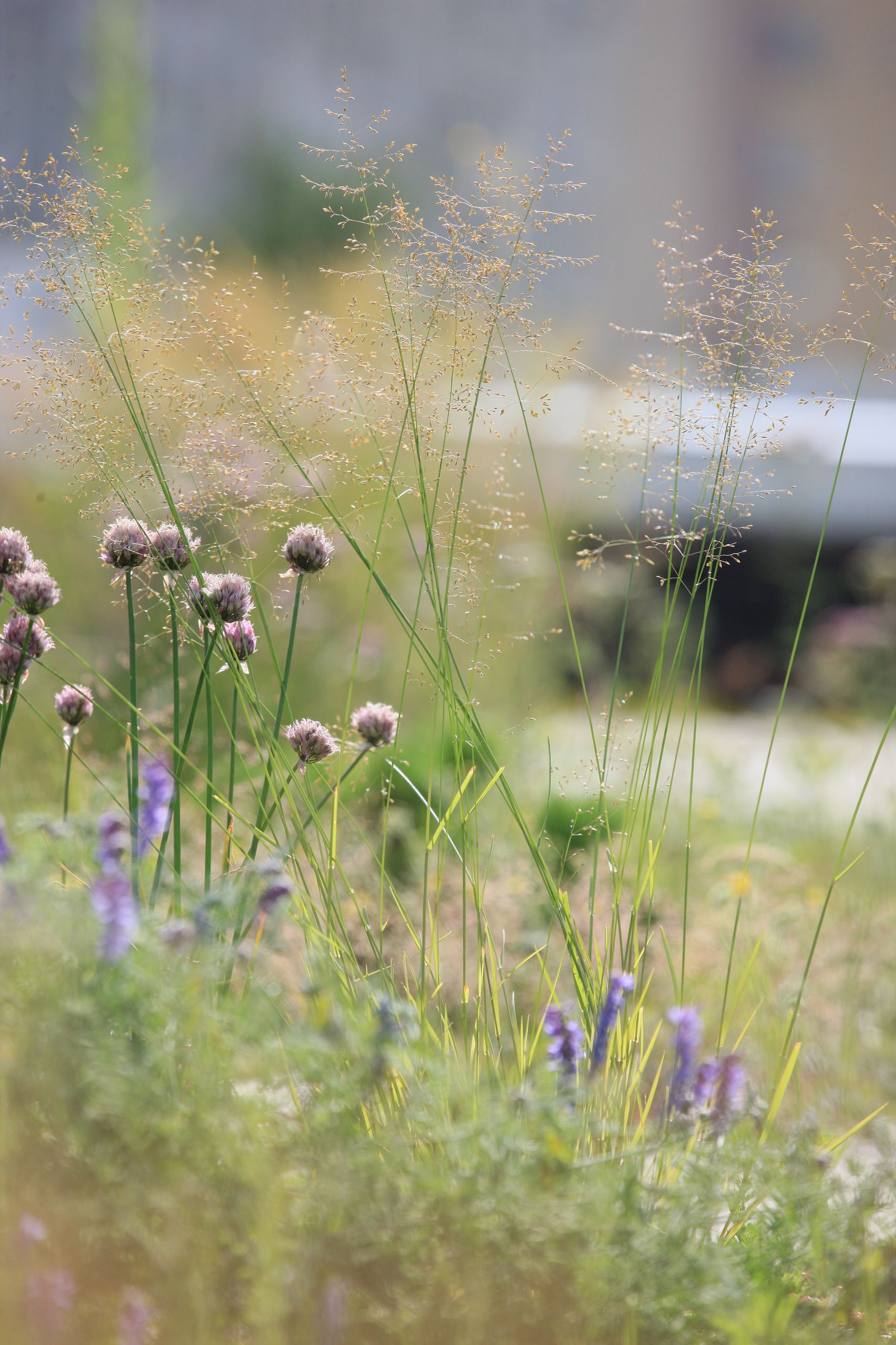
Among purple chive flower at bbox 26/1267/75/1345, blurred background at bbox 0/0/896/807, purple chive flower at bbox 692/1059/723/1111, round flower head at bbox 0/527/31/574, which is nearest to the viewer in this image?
purple chive flower at bbox 26/1267/75/1345

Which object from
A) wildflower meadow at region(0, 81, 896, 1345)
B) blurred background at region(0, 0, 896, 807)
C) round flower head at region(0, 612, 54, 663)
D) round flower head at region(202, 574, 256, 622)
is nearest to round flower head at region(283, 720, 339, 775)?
wildflower meadow at region(0, 81, 896, 1345)

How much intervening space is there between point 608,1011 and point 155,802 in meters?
0.45

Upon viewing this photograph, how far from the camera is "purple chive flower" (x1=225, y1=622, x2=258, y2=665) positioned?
41.6 inches

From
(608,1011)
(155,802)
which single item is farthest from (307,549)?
(608,1011)

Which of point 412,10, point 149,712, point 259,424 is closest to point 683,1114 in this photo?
point 259,424

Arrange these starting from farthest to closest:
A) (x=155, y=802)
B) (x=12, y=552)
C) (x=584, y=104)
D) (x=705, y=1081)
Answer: (x=584, y=104) < (x=705, y=1081) < (x=12, y=552) < (x=155, y=802)

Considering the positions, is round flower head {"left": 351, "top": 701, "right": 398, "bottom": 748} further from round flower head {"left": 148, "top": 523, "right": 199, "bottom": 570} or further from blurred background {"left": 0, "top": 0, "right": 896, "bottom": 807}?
blurred background {"left": 0, "top": 0, "right": 896, "bottom": 807}

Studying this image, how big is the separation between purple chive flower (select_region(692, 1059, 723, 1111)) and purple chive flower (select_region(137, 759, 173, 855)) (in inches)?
23.8

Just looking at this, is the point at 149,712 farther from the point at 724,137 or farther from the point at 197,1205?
the point at 724,137

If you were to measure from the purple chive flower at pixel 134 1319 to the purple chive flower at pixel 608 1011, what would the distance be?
1.39 ft

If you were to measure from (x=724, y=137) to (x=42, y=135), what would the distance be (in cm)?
1101

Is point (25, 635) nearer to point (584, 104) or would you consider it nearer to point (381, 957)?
point (381, 957)

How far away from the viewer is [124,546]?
1.01 meters

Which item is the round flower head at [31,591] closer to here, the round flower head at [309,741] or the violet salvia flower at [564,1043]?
the round flower head at [309,741]
